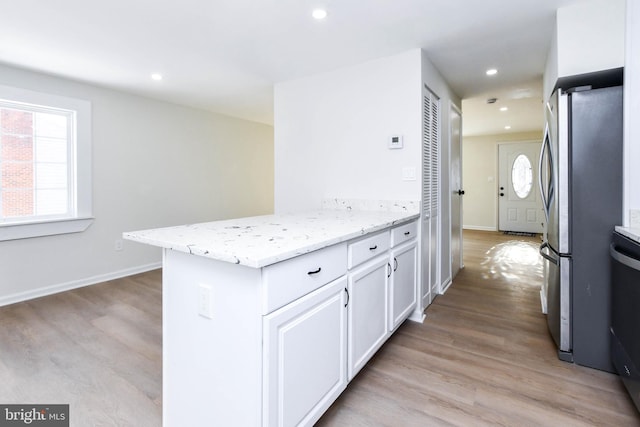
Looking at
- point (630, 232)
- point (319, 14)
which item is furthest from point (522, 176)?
point (319, 14)

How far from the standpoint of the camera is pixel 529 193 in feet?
23.2

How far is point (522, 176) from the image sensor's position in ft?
23.5

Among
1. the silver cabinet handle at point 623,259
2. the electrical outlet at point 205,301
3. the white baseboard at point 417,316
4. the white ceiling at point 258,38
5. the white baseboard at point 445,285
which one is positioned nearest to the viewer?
the electrical outlet at point 205,301

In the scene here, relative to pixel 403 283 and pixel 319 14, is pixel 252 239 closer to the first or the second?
pixel 403 283

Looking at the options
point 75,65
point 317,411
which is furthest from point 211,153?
point 317,411

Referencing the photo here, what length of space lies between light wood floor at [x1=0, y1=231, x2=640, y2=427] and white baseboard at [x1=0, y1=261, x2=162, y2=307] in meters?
0.14

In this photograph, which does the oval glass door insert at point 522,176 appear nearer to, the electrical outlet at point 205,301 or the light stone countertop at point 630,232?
the light stone countertop at point 630,232

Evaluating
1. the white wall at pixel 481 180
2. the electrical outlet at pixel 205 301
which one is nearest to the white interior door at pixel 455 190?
the electrical outlet at pixel 205 301

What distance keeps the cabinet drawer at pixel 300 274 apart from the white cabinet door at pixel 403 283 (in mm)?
734

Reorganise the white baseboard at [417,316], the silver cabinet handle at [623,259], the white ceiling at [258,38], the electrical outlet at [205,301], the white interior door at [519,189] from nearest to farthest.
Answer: the electrical outlet at [205,301] → the silver cabinet handle at [623,259] → the white ceiling at [258,38] → the white baseboard at [417,316] → the white interior door at [519,189]

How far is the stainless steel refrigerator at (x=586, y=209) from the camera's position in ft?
6.01

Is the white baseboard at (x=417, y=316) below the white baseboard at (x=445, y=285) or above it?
below

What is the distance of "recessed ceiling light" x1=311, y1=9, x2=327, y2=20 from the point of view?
211 centimetres

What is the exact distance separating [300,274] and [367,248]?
2.05ft
